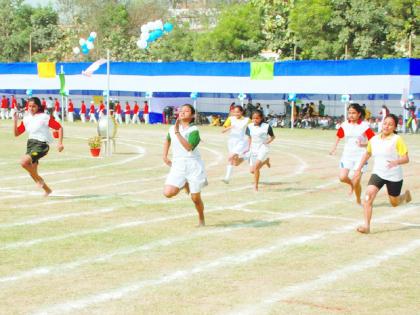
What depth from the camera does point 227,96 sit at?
49938mm

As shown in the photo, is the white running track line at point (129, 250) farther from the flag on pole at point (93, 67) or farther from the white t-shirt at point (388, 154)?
the flag on pole at point (93, 67)

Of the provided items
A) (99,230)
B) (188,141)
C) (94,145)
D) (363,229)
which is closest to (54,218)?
(99,230)

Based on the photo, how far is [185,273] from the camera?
353 inches

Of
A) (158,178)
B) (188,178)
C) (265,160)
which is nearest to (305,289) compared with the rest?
(188,178)

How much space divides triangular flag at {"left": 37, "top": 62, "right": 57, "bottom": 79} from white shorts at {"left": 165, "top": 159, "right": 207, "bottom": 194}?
43.7 meters

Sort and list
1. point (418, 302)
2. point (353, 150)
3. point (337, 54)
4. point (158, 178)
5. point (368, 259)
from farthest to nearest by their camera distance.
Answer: point (337, 54) < point (158, 178) < point (353, 150) < point (368, 259) < point (418, 302)

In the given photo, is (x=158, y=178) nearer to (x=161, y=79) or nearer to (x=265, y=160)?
(x=265, y=160)

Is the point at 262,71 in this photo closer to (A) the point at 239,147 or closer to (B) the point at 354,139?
(A) the point at 239,147

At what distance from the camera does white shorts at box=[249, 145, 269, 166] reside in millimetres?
17312

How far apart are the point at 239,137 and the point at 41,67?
38.5m

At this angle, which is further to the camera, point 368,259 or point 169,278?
point 368,259

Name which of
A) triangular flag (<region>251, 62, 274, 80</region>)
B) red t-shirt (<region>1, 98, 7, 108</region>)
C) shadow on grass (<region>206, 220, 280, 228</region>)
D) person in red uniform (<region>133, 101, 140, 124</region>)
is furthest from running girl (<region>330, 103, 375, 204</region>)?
red t-shirt (<region>1, 98, 7, 108</region>)

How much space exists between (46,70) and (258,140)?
39.0 m

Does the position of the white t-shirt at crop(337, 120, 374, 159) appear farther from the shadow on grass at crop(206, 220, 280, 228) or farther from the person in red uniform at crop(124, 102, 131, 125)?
the person in red uniform at crop(124, 102, 131, 125)
